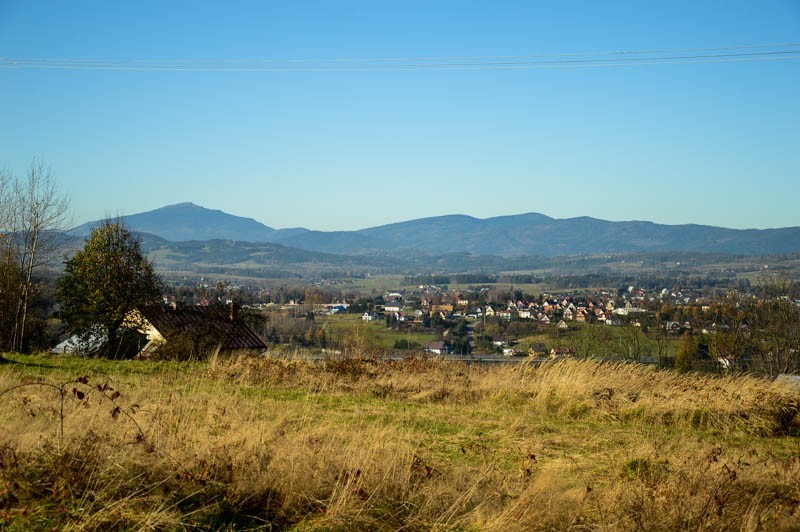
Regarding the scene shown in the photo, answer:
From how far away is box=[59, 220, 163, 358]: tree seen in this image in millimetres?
28188

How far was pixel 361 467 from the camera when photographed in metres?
5.92

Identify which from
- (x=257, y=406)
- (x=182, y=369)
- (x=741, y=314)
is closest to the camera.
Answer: (x=257, y=406)

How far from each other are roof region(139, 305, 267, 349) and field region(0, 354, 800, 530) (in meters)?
12.2

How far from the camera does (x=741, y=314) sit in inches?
1368

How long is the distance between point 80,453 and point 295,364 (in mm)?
8227

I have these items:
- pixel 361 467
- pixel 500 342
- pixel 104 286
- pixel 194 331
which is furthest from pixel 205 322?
pixel 361 467

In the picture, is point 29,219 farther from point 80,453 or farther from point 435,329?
point 435,329

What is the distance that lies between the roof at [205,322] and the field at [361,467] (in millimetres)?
12194

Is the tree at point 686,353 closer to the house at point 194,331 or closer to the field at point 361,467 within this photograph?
the house at point 194,331

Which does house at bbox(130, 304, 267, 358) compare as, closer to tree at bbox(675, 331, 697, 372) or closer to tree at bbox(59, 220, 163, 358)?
tree at bbox(59, 220, 163, 358)

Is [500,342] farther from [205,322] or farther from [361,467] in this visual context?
[361,467]

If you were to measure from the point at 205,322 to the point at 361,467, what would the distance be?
62.2 ft

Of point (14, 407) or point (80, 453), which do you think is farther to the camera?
point (14, 407)

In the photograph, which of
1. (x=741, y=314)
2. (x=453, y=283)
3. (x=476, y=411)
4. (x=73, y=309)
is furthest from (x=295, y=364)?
(x=453, y=283)
